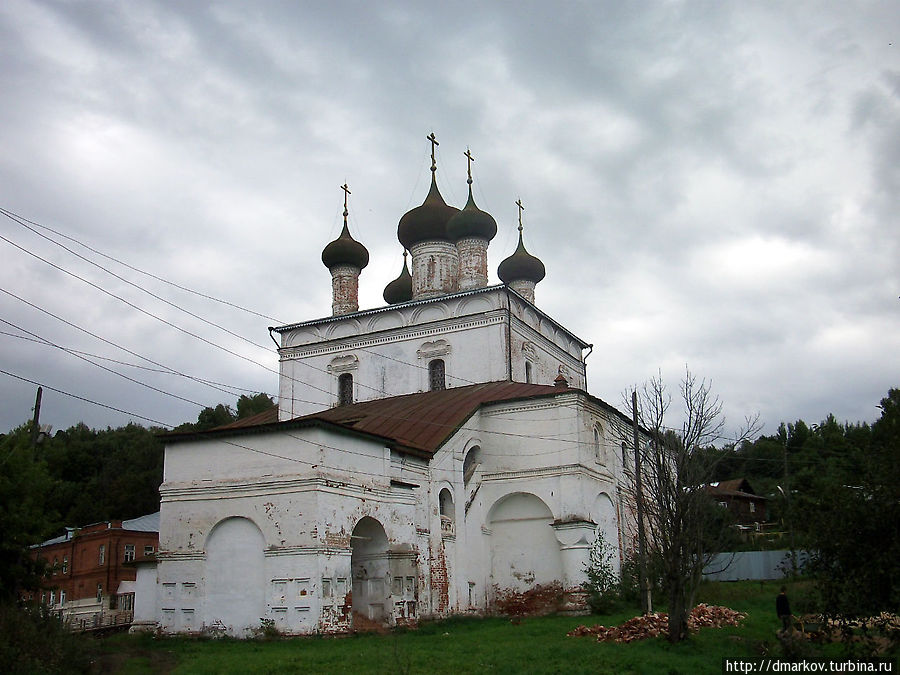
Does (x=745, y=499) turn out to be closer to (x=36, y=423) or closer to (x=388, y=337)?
(x=388, y=337)

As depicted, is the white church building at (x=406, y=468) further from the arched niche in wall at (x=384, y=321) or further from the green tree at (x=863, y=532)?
the green tree at (x=863, y=532)

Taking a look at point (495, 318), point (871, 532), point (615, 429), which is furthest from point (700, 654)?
Answer: point (495, 318)

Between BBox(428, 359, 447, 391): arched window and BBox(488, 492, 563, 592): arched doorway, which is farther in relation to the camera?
BBox(428, 359, 447, 391): arched window

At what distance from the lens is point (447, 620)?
18.4 metres

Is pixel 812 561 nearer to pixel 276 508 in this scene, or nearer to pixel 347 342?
pixel 276 508

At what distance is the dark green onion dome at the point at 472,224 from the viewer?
26484mm

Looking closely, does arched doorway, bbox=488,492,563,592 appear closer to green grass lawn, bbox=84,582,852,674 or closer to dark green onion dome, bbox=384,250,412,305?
green grass lawn, bbox=84,582,852,674

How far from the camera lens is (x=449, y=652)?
43.8 feet

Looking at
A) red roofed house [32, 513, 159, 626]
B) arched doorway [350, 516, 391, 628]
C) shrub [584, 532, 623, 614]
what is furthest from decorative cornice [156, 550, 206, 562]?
red roofed house [32, 513, 159, 626]

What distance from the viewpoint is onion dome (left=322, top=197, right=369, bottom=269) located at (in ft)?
94.4

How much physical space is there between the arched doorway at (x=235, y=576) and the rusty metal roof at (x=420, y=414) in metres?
1.98

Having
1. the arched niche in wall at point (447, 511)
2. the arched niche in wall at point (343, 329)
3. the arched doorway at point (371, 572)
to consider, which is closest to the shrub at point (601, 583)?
the arched niche in wall at point (447, 511)

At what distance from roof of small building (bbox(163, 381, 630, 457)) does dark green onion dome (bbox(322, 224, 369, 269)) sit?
5848mm

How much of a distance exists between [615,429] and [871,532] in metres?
13.9
